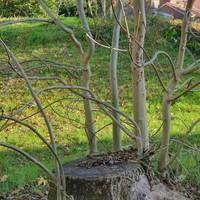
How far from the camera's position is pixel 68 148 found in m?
7.91

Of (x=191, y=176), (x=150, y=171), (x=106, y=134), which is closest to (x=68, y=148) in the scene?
(x=106, y=134)

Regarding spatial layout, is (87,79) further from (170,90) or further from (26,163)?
(26,163)

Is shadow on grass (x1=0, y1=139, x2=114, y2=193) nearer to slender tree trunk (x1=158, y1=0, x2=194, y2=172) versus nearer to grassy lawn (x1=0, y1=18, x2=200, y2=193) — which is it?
grassy lawn (x1=0, y1=18, x2=200, y2=193)

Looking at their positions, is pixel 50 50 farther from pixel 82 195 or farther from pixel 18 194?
pixel 82 195

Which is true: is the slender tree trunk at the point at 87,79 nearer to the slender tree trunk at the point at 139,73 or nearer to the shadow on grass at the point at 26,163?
the slender tree trunk at the point at 139,73

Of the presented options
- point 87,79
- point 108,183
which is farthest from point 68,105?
point 108,183

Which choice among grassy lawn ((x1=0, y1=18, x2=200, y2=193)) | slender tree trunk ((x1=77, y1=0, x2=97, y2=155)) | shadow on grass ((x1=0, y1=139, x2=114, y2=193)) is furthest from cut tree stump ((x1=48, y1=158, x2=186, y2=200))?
shadow on grass ((x1=0, y1=139, x2=114, y2=193))

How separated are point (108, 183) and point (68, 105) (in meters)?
1.14

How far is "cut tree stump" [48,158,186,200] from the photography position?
3.67 metres

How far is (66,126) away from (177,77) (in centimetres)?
493

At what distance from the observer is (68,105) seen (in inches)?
183

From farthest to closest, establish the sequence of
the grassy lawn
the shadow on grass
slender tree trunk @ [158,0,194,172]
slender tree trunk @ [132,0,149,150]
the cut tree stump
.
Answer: the shadow on grass
the grassy lawn
slender tree trunk @ [132,0,149,150]
slender tree trunk @ [158,0,194,172]
the cut tree stump

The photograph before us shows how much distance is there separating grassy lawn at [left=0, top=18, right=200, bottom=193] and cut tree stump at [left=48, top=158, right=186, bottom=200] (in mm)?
489

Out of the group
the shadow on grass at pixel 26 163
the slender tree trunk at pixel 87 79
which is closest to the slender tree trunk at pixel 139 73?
the slender tree trunk at pixel 87 79
